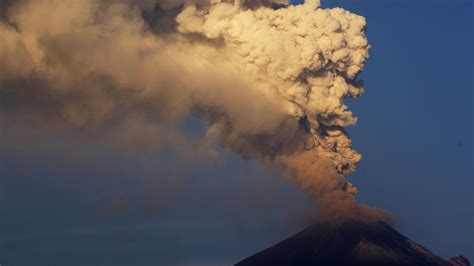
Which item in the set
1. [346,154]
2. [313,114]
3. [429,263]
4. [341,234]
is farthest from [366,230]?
[313,114]

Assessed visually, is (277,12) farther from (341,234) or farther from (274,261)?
(274,261)

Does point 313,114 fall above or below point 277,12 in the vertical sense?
below

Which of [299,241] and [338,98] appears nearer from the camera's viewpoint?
[338,98]

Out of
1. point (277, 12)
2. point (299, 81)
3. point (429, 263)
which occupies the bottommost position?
point (429, 263)

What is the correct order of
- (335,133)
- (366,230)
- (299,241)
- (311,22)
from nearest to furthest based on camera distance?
(311,22)
(335,133)
(366,230)
(299,241)

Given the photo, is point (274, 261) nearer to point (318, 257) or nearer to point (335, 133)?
point (318, 257)

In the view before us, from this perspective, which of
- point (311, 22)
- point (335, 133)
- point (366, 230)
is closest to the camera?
point (311, 22)
